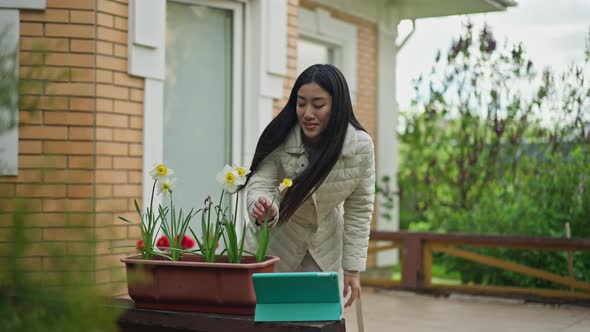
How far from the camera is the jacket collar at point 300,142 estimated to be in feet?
10.5

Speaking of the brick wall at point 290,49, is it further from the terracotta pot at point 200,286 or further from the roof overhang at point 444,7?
the terracotta pot at point 200,286

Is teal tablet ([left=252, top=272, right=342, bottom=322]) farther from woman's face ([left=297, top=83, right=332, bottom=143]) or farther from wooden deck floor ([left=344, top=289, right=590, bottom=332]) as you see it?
wooden deck floor ([left=344, top=289, right=590, bottom=332])

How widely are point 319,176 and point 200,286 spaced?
2.60 ft

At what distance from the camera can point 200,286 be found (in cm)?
252

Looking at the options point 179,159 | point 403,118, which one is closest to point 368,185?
point 179,159

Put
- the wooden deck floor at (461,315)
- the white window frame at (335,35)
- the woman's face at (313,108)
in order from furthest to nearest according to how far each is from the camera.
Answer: the white window frame at (335,35) < the wooden deck floor at (461,315) < the woman's face at (313,108)

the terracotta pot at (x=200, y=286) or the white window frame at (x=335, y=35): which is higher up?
the white window frame at (x=335, y=35)

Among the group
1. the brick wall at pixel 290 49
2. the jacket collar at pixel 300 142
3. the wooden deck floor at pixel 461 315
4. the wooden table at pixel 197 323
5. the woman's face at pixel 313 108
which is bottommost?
the wooden deck floor at pixel 461 315

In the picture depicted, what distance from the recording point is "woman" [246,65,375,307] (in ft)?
10.3

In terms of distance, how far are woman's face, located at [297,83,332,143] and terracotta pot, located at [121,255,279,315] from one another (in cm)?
71

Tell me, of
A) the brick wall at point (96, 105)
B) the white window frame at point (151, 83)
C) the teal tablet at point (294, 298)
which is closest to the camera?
the teal tablet at point (294, 298)

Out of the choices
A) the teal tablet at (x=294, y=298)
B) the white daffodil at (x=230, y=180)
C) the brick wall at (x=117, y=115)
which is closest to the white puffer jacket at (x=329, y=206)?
the white daffodil at (x=230, y=180)

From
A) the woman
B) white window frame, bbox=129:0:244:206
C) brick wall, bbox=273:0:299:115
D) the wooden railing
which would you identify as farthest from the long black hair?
the wooden railing

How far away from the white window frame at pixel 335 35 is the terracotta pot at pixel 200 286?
646 cm
